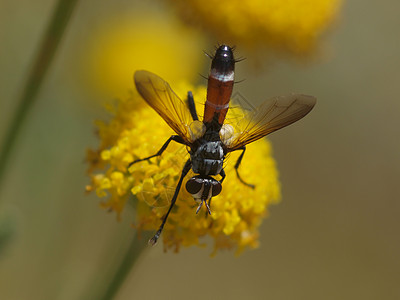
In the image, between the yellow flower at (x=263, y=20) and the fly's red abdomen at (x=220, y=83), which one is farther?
the yellow flower at (x=263, y=20)

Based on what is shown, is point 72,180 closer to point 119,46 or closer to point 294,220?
point 119,46

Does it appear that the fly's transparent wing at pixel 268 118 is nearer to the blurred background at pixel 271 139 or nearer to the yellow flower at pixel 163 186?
the yellow flower at pixel 163 186

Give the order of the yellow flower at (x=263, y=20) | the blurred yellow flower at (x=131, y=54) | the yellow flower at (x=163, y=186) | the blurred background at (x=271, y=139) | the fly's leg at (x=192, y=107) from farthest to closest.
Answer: the blurred yellow flower at (x=131, y=54)
the blurred background at (x=271, y=139)
the yellow flower at (x=263, y=20)
the fly's leg at (x=192, y=107)
the yellow flower at (x=163, y=186)

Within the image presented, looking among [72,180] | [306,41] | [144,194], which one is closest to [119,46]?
[72,180]

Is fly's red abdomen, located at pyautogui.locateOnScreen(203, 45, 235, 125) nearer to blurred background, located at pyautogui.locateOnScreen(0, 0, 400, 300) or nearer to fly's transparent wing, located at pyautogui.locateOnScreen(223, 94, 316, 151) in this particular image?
fly's transparent wing, located at pyautogui.locateOnScreen(223, 94, 316, 151)

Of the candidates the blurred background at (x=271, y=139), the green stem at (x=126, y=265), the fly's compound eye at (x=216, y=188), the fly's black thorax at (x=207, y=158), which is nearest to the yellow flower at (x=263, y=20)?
the blurred background at (x=271, y=139)

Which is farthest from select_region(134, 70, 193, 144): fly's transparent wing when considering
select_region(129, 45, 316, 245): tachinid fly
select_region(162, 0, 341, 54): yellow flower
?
select_region(162, 0, 341, 54): yellow flower
